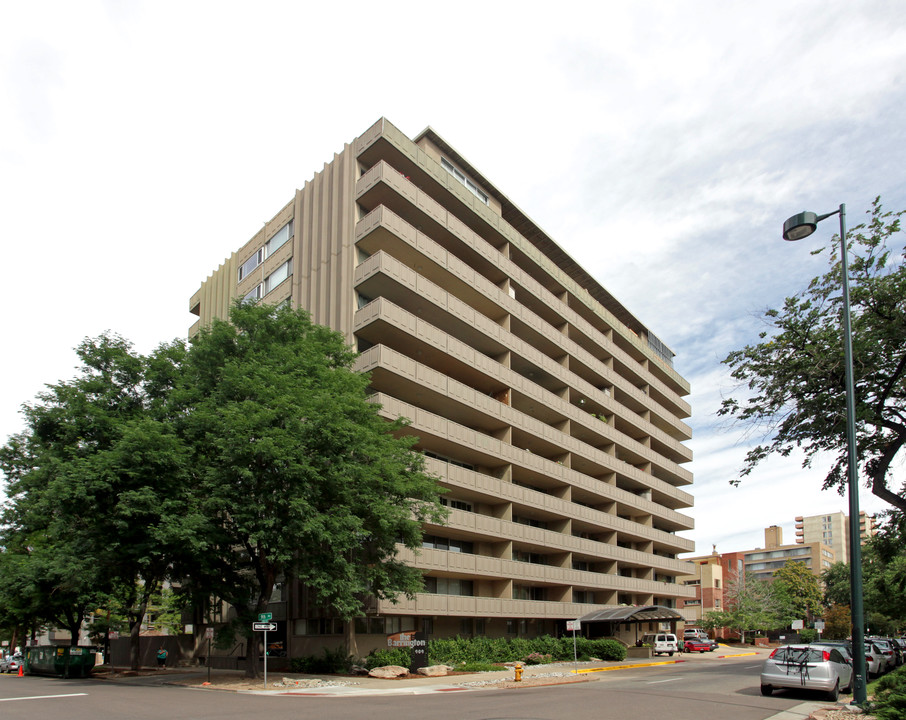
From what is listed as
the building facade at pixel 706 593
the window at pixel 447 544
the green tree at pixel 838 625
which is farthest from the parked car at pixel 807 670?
the building facade at pixel 706 593

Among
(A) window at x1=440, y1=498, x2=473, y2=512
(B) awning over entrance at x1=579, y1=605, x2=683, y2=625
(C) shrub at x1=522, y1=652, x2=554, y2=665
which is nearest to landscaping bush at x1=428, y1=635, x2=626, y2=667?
(C) shrub at x1=522, y1=652, x2=554, y2=665

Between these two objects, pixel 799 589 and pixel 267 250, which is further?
pixel 799 589

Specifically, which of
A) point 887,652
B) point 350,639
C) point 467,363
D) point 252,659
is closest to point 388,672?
point 350,639

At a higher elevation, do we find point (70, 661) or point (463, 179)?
point (463, 179)

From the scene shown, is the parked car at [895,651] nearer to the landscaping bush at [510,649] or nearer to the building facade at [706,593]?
the landscaping bush at [510,649]

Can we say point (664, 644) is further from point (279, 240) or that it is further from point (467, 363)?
point (279, 240)

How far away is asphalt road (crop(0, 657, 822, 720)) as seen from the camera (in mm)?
16406

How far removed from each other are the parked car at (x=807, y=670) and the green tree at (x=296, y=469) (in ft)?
47.8

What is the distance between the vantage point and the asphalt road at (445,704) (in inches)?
646

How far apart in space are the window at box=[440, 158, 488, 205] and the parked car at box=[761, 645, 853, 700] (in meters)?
33.2

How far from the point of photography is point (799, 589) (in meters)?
99.5

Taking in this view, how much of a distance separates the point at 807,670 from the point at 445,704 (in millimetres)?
11138

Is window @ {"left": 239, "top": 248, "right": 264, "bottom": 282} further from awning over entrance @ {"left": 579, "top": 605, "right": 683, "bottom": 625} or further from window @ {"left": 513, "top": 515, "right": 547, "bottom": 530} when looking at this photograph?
awning over entrance @ {"left": 579, "top": 605, "right": 683, "bottom": 625}

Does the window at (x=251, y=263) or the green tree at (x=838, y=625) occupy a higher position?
the window at (x=251, y=263)
